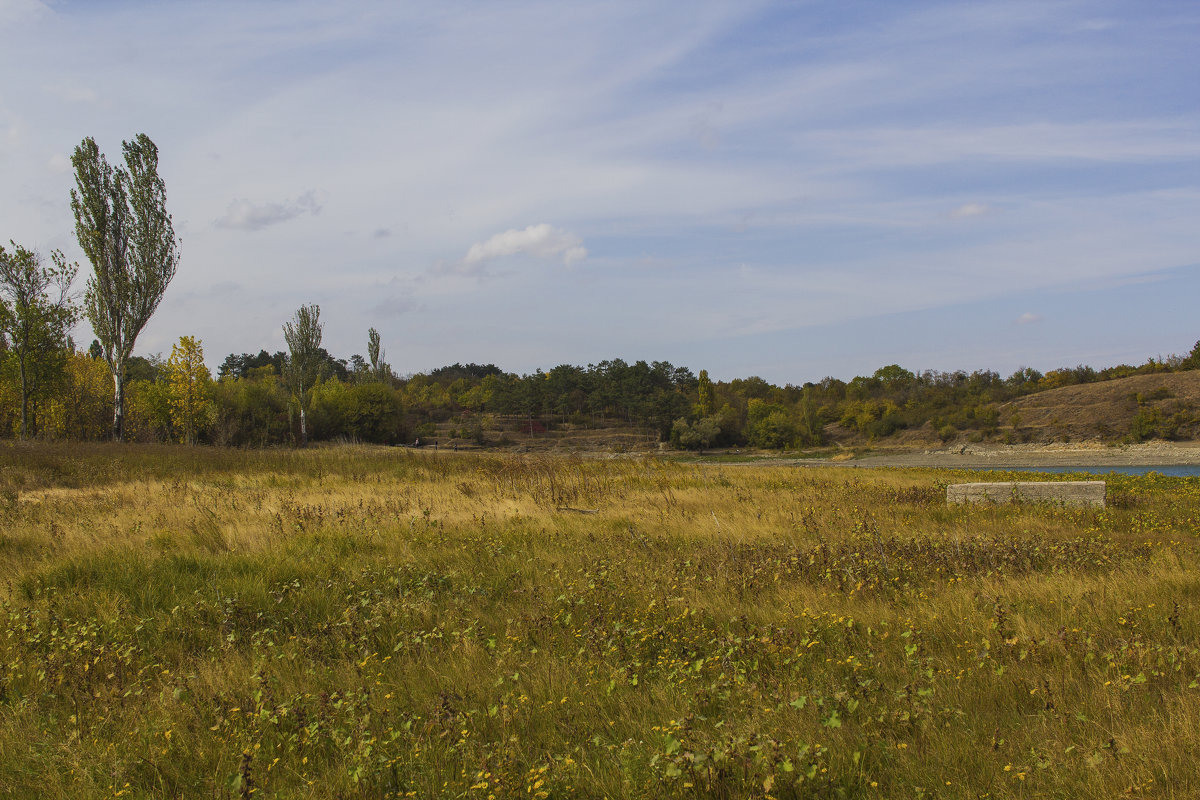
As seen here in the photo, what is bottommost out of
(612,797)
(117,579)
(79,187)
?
(612,797)

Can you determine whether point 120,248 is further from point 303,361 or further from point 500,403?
point 500,403

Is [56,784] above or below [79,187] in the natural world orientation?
below

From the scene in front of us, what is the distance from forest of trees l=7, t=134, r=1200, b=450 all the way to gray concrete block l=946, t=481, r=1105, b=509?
3321 cm

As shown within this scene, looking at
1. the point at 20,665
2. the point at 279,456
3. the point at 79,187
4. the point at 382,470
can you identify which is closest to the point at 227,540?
the point at 20,665

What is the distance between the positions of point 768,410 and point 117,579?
8271 cm

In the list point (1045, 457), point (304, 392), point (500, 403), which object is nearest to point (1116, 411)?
point (1045, 457)

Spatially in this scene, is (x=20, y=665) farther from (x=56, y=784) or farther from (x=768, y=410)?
(x=768, y=410)

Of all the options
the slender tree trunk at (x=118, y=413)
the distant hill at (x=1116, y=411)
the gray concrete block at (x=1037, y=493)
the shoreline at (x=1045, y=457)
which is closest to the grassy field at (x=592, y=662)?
the gray concrete block at (x=1037, y=493)

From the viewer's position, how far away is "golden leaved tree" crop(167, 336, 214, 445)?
41.3 m

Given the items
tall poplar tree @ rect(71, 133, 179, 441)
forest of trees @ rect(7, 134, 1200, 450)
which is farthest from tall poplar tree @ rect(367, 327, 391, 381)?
tall poplar tree @ rect(71, 133, 179, 441)

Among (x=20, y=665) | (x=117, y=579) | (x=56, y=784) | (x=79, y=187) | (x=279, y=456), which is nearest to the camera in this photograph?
(x=56, y=784)

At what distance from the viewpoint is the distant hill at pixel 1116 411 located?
204 feet

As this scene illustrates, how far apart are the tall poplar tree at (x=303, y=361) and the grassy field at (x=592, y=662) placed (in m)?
43.9

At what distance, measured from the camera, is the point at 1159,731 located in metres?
3.40
